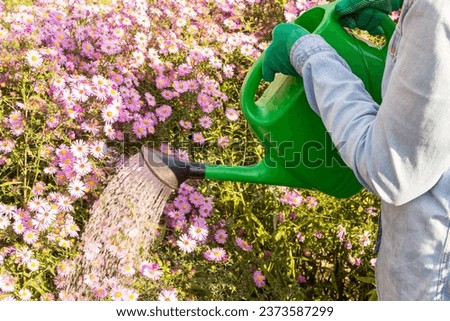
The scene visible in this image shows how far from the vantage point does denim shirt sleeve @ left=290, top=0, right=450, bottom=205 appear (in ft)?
2.60

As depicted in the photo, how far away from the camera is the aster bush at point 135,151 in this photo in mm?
1960

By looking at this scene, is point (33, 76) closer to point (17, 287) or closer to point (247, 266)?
point (17, 287)

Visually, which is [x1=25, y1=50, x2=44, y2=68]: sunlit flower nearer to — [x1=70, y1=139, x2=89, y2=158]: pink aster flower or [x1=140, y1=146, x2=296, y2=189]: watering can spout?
[x1=70, y1=139, x2=89, y2=158]: pink aster flower

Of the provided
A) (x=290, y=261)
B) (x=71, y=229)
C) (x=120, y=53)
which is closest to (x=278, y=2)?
(x=120, y=53)

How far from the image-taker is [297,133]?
4.20 ft

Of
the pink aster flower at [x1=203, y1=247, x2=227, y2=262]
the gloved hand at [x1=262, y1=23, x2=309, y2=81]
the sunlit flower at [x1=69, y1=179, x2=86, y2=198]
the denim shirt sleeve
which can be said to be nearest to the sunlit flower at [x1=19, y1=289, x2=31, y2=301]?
the sunlit flower at [x1=69, y1=179, x2=86, y2=198]

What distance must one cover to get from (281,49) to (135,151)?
3.43ft

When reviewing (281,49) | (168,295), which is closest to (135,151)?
(168,295)

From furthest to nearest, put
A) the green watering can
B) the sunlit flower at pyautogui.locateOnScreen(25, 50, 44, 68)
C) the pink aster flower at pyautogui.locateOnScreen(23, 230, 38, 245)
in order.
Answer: the sunlit flower at pyautogui.locateOnScreen(25, 50, 44, 68)
the pink aster flower at pyautogui.locateOnScreen(23, 230, 38, 245)
the green watering can

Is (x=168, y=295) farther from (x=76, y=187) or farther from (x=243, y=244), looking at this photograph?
(x=76, y=187)

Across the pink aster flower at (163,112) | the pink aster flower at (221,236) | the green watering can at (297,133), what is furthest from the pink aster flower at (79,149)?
the green watering can at (297,133)

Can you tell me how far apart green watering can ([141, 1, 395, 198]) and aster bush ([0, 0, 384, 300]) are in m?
0.63

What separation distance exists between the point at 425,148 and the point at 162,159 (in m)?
0.65

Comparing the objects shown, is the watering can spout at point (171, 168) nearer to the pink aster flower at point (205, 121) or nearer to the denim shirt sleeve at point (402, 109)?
the denim shirt sleeve at point (402, 109)
